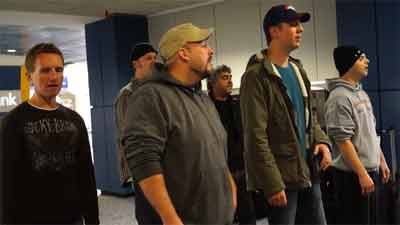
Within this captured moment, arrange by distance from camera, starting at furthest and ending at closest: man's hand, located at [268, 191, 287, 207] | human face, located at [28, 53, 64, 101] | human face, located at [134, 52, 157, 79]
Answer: human face, located at [134, 52, 157, 79] → man's hand, located at [268, 191, 287, 207] → human face, located at [28, 53, 64, 101]

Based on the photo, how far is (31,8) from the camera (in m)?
6.03

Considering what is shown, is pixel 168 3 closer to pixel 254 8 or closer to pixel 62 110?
pixel 254 8

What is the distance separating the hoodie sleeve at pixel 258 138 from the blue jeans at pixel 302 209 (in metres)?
0.13

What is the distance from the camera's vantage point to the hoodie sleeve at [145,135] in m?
1.52

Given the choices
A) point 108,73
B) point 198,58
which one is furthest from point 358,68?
point 108,73

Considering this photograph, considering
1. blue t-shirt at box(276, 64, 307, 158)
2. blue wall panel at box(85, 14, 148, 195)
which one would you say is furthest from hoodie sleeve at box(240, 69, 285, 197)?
blue wall panel at box(85, 14, 148, 195)

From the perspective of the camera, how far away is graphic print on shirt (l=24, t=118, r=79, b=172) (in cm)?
178

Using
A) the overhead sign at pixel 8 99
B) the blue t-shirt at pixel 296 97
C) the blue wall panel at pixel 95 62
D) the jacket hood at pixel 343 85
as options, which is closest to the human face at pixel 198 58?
the blue t-shirt at pixel 296 97

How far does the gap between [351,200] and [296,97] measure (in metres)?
0.90

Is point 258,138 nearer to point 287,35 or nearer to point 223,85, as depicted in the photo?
point 287,35

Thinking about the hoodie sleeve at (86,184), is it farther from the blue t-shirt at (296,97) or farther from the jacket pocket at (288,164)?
the blue t-shirt at (296,97)

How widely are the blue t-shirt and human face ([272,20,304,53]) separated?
107mm

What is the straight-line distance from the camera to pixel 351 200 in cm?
269

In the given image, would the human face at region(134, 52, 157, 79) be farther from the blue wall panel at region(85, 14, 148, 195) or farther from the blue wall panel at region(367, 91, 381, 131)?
the blue wall panel at region(85, 14, 148, 195)
